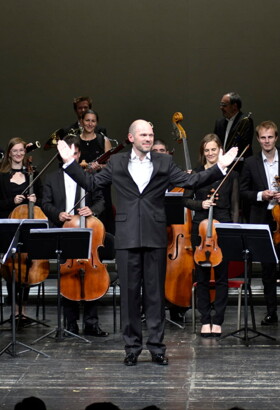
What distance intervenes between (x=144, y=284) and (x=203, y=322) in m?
0.99

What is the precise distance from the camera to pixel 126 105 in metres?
9.35

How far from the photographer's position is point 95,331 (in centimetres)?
645

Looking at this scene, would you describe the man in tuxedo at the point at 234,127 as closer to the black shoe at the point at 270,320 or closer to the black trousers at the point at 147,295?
the black shoe at the point at 270,320

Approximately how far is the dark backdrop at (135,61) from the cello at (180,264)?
2.80 meters

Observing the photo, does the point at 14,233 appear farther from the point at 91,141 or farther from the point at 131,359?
the point at 91,141

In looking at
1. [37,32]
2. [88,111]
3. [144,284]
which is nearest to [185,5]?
[37,32]

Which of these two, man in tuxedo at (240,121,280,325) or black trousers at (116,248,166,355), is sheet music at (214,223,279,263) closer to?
black trousers at (116,248,166,355)

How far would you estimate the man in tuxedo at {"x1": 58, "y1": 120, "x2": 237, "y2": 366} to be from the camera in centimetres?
548

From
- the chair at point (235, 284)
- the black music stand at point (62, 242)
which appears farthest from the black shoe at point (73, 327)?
the chair at point (235, 284)

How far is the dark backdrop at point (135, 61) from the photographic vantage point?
9.12m

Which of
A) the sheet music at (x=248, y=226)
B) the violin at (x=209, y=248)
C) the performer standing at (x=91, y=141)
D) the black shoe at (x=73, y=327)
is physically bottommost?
the black shoe at (x=73, y=327)

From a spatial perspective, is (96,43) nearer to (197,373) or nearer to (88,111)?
(88,111)

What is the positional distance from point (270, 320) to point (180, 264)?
0.83 meters

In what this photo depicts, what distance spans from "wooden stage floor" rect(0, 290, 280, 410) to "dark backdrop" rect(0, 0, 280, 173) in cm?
324
